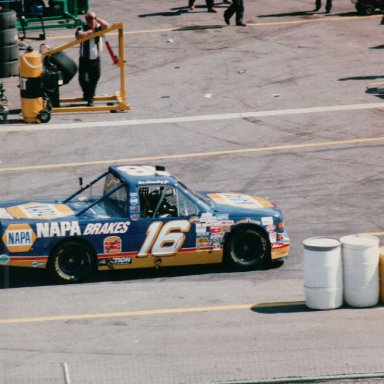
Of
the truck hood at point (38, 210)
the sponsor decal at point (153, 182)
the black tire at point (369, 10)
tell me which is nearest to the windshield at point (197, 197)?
the sponsor decal at point (153, 182)

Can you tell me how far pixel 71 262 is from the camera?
16.5 metres

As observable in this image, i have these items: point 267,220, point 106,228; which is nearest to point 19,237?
point 106,228

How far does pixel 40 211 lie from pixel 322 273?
4372 mm

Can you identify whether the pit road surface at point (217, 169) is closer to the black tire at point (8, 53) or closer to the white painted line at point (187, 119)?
the white painted line at point (187, 119)

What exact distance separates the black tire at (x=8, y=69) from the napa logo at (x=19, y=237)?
43.3ft

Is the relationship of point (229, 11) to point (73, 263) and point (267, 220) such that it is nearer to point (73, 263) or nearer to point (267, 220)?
point (267, 220)

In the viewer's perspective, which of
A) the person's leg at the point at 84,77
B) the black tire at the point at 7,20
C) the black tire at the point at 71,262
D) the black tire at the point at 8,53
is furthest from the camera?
the black tire at the point at 8,53

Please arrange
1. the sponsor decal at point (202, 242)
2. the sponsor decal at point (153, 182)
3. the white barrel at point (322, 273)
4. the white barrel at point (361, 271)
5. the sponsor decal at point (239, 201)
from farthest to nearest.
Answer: the sponsor decal at point (239, 201), the sponsor decal at point (202, 242), the sponsor decal at point (153, 182), the white barrel at point (361, 271), the white barrel at point (322, 273)

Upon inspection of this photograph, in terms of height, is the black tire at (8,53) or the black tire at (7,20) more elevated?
the black tire at (7,20)

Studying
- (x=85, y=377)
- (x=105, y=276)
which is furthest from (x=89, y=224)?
(x=85, y=377)

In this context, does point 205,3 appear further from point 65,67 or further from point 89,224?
point 89,224

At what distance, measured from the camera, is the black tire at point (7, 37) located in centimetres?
2828

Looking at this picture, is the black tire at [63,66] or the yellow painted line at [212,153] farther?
the black tire at [63,66]

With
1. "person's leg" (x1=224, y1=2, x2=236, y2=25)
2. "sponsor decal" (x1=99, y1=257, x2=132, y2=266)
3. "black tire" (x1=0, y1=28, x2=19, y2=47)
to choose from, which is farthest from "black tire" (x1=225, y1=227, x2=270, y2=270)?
"person's leg" (x1=224, y1=2, x2=236, y2=25)
